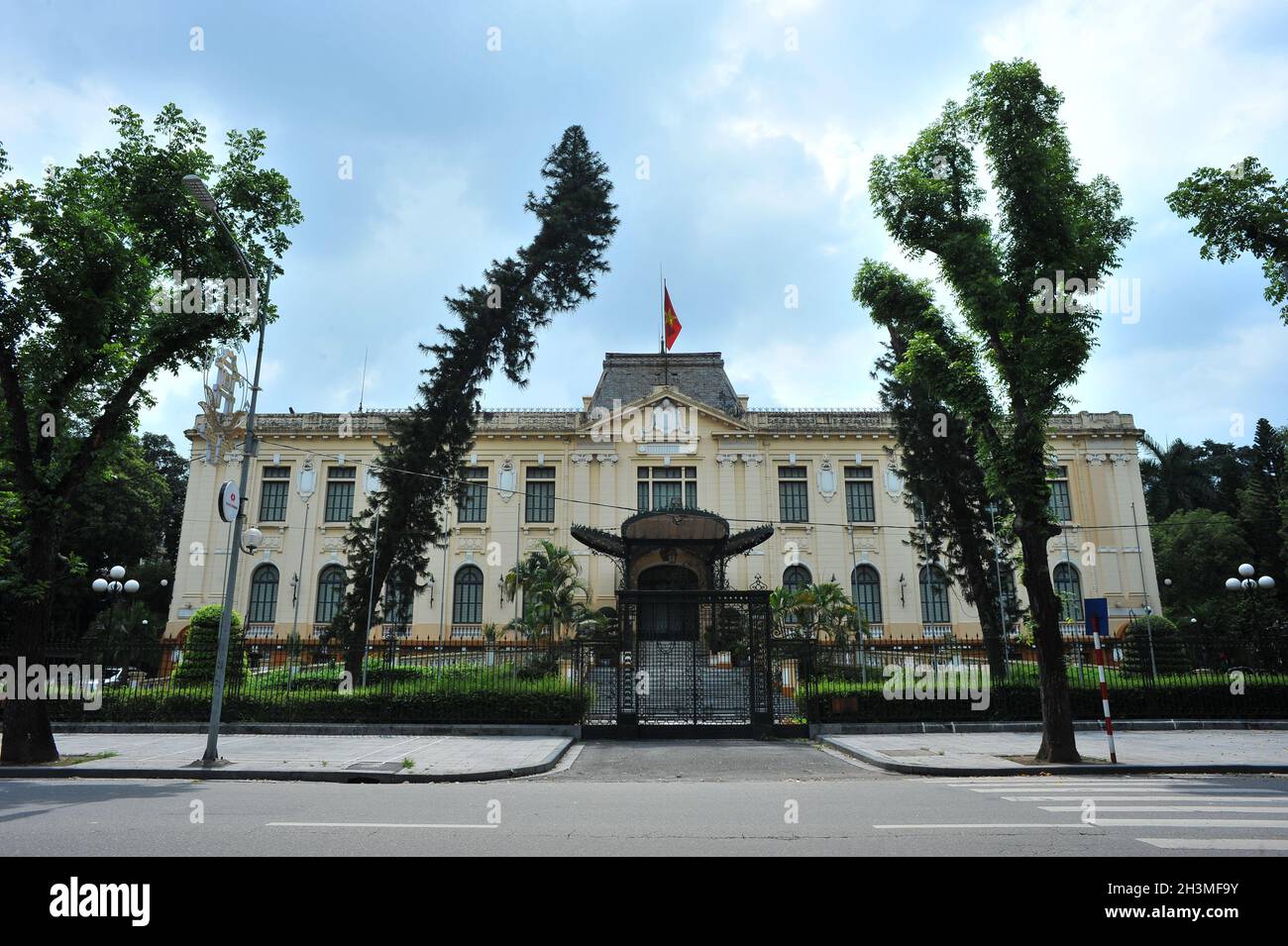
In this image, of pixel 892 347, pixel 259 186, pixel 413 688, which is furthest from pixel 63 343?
pixel 892 347

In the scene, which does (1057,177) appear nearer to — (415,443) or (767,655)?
(767,655)

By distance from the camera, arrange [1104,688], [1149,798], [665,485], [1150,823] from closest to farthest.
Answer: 1. [1150,823]
2. [1149,798]
3. [1104,688]
4. [665,485]

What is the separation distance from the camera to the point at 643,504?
120 feet

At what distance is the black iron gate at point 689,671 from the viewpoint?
15.7 meters

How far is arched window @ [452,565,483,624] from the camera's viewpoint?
116 ft

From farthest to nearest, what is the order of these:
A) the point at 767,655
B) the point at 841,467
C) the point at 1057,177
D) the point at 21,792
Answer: the point at 841,467, the point at 767,655, the point at 1057,177, the point at 21,792

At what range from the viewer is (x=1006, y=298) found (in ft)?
41.4

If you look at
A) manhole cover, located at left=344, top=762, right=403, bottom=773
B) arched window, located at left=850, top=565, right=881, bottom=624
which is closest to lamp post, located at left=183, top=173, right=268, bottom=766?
manhole cover, located at left=344, top=762, right=403, bottom=773

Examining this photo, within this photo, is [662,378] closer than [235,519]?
No

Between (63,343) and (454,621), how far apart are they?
25415mm

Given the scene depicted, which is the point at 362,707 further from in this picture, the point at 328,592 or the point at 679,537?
the point at 328,592

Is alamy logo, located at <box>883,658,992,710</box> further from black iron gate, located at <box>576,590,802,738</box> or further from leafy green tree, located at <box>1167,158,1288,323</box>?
leafy green tree, located at <box>1167,158,1288,323</box>

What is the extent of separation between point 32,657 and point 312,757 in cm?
459

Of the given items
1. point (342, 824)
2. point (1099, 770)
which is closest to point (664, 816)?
point (342, 824)
